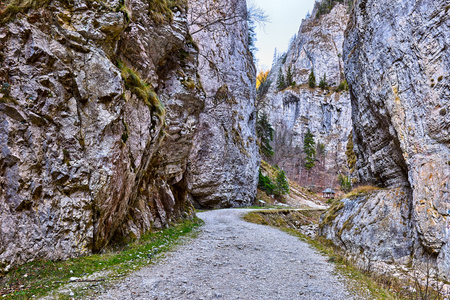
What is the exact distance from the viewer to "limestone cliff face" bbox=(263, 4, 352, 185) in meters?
63.8

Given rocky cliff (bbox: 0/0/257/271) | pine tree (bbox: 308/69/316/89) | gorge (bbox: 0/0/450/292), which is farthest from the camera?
pine tree (bbox: 308/69/316/89)

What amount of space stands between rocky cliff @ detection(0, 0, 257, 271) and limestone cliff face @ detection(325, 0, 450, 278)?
32.3 ft

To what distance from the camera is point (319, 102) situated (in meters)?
67.2

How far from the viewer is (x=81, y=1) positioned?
6.35 metres

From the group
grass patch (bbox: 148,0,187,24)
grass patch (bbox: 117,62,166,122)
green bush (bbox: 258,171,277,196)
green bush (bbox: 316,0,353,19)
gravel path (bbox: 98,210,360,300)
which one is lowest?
gravel path (bbox: 98,210,360,300)

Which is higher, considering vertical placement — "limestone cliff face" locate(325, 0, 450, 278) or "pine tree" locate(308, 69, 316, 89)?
"pine tree" locate(308, 69, 316, 89)

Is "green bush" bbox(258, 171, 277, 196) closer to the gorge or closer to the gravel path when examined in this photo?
the gorge

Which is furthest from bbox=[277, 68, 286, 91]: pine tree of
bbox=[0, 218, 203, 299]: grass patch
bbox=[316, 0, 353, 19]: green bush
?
bbox=[0, 218, 203, 299]: grass patch

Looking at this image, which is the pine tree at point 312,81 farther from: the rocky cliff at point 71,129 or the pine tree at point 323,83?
the rocky cliff at point 71,129

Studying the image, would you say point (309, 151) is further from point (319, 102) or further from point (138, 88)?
point (138, 88)

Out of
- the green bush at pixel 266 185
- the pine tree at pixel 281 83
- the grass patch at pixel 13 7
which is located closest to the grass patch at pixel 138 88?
the grass patch at pixel 13 7

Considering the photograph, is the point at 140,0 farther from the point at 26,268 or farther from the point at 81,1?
the point at 26,268

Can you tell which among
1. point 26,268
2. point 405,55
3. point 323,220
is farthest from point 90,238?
point 405,55

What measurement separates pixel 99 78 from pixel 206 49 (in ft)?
68.2
